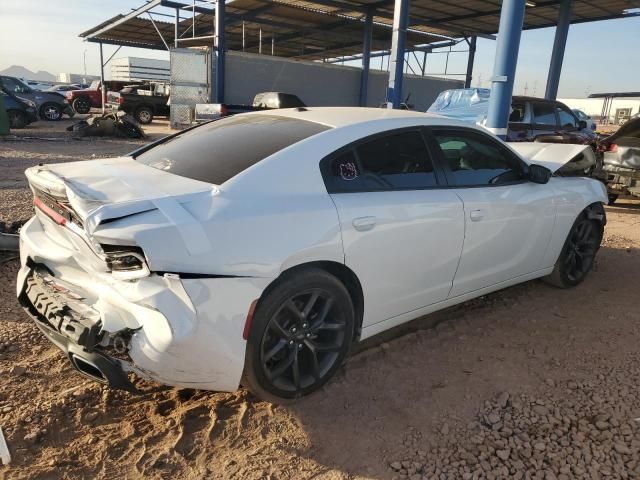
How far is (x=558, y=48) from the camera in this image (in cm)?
1791

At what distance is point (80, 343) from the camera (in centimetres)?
228

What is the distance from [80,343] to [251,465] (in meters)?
0.94

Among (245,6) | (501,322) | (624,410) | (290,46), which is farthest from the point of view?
(290,46)

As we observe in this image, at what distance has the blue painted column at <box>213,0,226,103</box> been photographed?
56.9ft

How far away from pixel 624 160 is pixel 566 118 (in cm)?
410

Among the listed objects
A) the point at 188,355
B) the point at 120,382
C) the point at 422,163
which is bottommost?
the point at 120,382

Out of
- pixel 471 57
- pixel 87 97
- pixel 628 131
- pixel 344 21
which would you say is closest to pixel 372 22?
pixel 344 21

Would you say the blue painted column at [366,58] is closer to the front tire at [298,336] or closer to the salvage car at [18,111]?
the salvage car at [18,111]

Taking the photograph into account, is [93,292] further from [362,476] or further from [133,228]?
[362,476]

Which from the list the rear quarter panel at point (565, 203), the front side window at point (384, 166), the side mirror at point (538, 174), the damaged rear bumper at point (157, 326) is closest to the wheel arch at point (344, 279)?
the damaged rear bumper at point (157, 326)

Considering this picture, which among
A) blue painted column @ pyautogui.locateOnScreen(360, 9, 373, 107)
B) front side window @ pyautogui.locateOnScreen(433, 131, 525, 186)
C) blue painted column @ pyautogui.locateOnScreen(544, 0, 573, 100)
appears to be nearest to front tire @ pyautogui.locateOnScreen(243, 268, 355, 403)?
front side window @ pyautogui.locateOnScreen(433, 131, 525, 186)

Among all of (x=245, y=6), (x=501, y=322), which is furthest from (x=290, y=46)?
(x=501, y=322)

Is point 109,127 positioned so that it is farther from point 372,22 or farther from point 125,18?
point 372,22

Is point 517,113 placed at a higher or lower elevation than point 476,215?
higher
